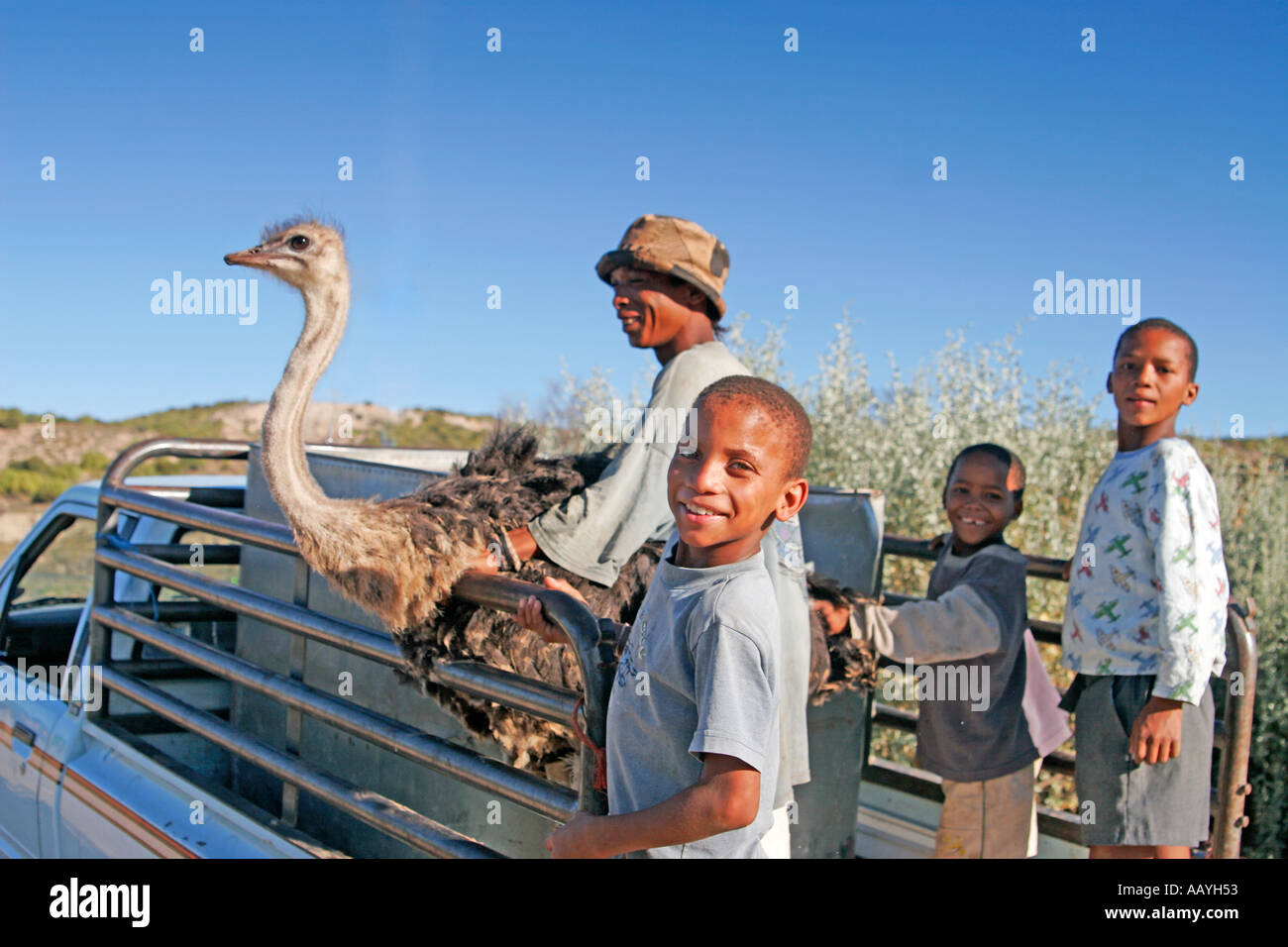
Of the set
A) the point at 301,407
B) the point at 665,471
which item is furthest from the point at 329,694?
the point at 301,407

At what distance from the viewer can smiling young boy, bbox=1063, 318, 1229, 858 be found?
2.53 metres

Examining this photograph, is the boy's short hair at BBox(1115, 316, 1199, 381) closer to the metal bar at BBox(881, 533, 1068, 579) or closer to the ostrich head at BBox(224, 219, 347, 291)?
the metal bar at BBox(881, 533, 1068, 579)

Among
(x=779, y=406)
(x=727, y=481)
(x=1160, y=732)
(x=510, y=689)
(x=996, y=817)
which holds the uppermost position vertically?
(x=779, y=406)

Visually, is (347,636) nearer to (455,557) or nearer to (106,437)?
(455,557)

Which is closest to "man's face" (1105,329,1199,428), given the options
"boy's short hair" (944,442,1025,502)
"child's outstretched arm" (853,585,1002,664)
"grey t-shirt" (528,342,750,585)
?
Result: "boy's short hair" (944,442,1025,502)

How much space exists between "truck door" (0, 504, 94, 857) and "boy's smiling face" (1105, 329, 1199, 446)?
327cm

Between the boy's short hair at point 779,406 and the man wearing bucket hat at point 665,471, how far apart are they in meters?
0.54

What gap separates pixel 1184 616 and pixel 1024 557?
0.59 m

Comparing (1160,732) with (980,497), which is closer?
(1160,732)

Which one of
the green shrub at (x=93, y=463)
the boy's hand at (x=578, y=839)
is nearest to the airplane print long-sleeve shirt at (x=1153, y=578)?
the boy's hand at (x=578, y=839)

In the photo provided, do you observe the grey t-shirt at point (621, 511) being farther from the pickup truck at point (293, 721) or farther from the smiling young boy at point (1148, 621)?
the smiling young boy at point (1148, 621)

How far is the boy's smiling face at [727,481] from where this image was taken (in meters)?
1.70

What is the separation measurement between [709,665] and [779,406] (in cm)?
45

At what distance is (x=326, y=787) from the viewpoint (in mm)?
2338
